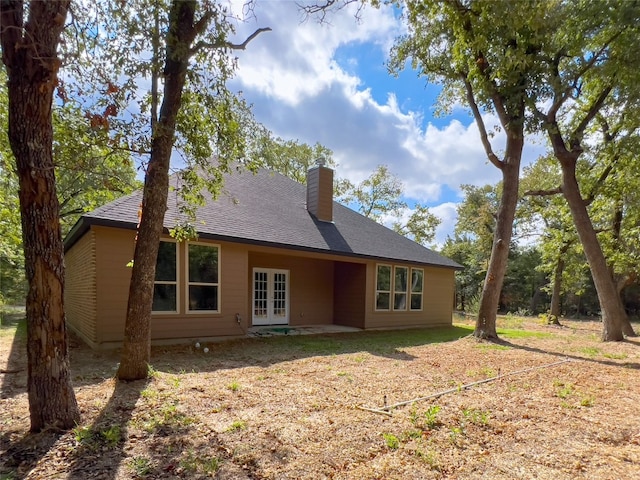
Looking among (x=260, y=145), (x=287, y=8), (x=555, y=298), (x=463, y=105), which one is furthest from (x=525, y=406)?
(x=555, y=298)

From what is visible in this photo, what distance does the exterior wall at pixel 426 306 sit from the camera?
11.1 metres

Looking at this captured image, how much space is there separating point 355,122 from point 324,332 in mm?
9096

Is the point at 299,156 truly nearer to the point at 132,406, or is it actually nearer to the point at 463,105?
the point at 463,105

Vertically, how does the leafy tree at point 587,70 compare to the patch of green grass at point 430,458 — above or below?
above

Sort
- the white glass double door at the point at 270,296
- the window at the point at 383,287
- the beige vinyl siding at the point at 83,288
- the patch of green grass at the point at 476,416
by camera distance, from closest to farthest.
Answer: the patch of green grass at the point at 476,416 → the beige vinyl siding at the point at 83,288 → the white glass double door at the point at 270,296 → the window at the point at 383,287

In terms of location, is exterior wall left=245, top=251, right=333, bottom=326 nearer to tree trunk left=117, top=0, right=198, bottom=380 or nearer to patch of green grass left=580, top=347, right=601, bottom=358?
tree trunk left=117, top=0, right=198, bottom=380

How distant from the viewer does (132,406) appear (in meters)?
3.70

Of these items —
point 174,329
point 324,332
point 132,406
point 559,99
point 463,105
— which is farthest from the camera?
point 463,105

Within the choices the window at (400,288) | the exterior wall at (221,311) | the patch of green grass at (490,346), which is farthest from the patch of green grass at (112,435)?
the window at (400,288)

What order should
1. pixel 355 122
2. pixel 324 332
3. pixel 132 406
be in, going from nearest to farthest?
pixel 132 406
pixel 324 332
pixel 355 122

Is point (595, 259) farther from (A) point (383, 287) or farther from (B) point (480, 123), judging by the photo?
(A) point (383, 287)

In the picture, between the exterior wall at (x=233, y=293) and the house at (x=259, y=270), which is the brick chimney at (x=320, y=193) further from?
the exterior wall at (x=233, y=293)

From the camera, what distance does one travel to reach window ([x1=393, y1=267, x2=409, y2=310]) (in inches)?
467

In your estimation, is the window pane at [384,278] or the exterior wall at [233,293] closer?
the exterior wall at [233,293]
